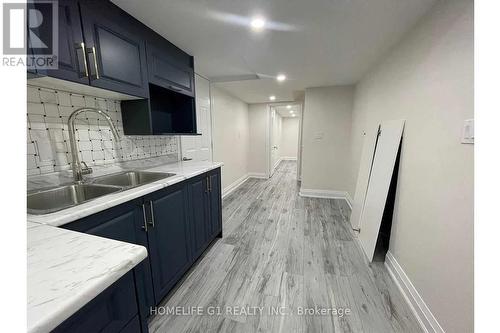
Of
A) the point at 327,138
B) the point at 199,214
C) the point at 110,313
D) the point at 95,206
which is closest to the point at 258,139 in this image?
the point at 327,138

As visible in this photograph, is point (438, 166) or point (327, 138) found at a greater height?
point (327, 138)

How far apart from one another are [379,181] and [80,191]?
2.62 metres

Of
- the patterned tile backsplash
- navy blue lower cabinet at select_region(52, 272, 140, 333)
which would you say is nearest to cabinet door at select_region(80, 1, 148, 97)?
the patterned tile backsplash

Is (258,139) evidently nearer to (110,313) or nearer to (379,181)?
(379,181)

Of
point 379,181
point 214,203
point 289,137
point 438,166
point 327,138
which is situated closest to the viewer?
point 438,166

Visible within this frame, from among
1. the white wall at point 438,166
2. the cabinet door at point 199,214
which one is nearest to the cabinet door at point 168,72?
the cabinet door at point 199,214

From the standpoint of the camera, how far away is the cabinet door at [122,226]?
96 cm

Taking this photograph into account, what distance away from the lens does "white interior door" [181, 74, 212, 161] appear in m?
2.81

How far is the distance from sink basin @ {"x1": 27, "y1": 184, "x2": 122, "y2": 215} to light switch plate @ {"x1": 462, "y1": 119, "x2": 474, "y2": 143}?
2.03 m

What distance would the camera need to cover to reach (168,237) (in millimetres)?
1472

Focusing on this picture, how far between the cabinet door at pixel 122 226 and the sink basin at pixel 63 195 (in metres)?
0.20

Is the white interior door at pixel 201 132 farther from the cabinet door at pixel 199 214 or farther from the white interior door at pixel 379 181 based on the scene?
the white interior door at pixel 379 181

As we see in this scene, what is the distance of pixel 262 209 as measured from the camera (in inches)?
133

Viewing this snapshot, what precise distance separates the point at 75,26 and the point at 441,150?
93.7 inches
